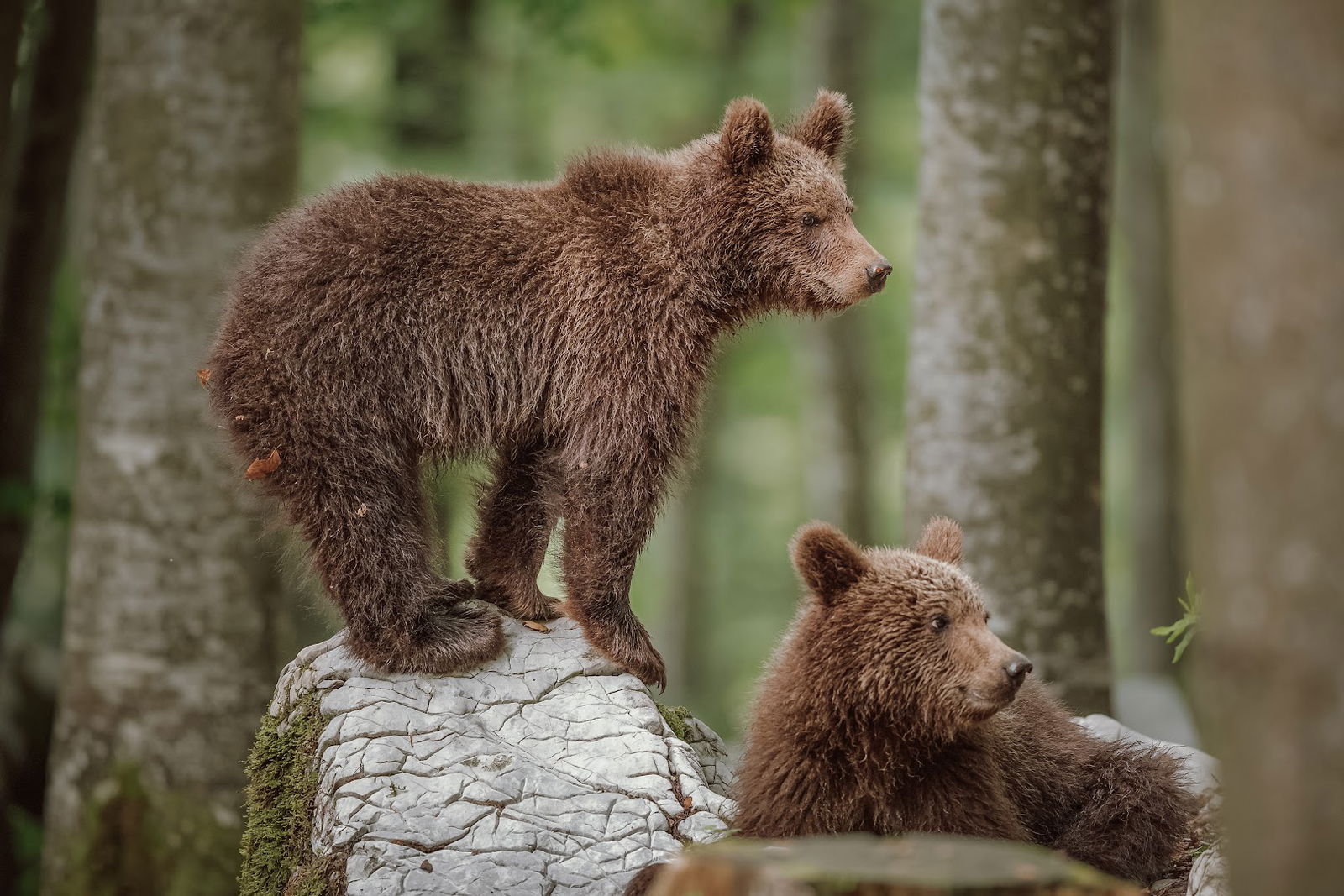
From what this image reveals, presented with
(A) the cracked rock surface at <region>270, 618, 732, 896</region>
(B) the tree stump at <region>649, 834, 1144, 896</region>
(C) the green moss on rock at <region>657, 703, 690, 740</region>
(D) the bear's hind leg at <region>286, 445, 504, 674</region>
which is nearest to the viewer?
(B) the tree stump at <region>649, 834, 1144, 896</region>

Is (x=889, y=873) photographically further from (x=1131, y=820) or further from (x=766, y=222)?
(x=766, y=222)

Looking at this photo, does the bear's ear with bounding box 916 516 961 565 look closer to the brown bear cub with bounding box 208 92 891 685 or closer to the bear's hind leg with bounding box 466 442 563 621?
the brown bear cub with bounding box 208 92 891 685

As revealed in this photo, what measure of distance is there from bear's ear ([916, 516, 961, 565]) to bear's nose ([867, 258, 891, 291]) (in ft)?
3.33

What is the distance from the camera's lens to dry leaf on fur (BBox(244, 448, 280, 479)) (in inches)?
201

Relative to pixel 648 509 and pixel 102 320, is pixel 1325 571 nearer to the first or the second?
pixel 648 509

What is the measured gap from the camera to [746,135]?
546 cm

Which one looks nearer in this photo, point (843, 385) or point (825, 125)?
point (825, 125)

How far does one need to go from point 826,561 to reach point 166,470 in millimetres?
4238

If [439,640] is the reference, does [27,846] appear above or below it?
below

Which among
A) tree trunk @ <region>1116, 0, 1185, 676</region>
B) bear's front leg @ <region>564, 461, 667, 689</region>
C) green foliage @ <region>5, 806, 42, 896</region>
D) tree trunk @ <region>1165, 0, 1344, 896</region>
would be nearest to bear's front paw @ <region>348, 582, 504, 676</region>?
bear's front leg @ <region>564, 461, 667, 689</region>

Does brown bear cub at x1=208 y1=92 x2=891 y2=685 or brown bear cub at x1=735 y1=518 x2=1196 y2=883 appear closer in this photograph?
brown bear cub at x1=735 y1=518 x2=1196 y2=883

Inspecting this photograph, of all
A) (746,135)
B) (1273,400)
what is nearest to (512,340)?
(746,135)

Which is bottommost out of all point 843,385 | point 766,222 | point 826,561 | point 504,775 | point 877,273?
point 504,775

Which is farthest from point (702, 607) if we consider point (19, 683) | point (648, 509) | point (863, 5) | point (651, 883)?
point (651, 883)
